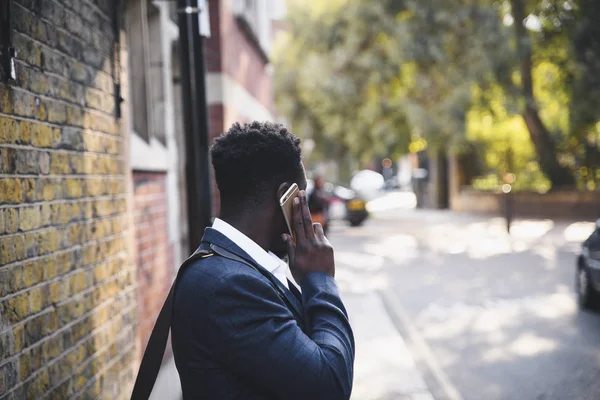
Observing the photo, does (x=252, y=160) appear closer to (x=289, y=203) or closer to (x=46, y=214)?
(x=289, y=203)

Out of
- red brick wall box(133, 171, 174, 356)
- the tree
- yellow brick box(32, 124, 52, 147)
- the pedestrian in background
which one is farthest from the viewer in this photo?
the tree

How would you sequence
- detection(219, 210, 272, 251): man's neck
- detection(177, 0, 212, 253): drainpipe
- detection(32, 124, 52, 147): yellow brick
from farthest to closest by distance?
detection(177, 0, 212, 253): drainpipe → detection(32, 124, 52, 147): yellow brick → detection(219, 210, 272, 251): man's neck

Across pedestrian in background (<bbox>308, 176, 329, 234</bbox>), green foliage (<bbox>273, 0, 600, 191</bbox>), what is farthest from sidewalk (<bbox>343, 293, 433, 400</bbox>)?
green foliage (<bbox>273, 0, 600, 191</bbox>)

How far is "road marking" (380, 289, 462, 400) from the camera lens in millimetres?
6168

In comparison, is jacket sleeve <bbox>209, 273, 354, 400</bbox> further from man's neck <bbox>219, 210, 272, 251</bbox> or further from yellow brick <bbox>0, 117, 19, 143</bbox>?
yellow brick <bbox>0, 117, 19, 143</bbox>

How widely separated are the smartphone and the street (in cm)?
406

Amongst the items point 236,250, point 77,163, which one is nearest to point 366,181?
point 77,163

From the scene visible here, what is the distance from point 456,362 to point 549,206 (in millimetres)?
19557

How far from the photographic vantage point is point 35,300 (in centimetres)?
282

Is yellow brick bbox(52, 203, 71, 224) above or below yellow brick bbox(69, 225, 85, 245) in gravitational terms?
above

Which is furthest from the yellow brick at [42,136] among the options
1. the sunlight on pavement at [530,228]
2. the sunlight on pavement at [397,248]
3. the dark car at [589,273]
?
the sunlight on pavement at [530,228]

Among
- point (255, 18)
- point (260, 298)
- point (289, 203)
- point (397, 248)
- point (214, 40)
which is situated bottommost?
point (397, 248)

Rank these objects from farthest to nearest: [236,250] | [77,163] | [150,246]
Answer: [150,246]
[77,163]
[236,250]

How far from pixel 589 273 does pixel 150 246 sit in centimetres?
556
